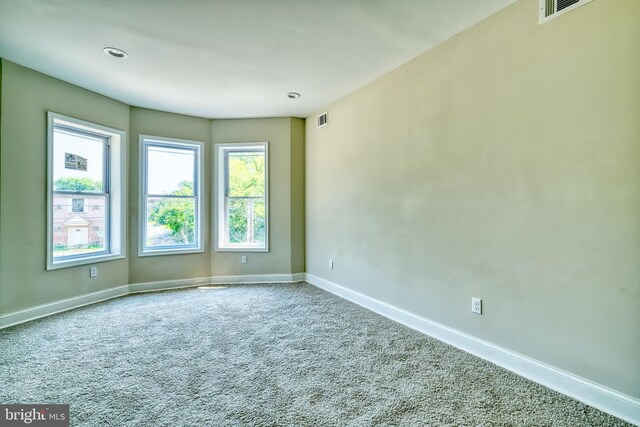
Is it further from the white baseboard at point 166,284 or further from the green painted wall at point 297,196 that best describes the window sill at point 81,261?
the green painted wall at point 297,196

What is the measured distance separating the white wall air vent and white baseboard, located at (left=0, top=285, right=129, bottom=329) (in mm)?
5270

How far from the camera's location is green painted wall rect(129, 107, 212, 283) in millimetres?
→ 4461

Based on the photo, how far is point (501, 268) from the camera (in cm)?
234

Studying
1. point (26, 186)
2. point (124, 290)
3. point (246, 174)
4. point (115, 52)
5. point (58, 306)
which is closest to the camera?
point (115, 52)

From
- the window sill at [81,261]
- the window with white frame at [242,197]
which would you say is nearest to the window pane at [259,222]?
the window with white frame at [242,197]

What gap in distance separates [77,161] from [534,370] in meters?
5.12

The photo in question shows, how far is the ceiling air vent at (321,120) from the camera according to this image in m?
4.55

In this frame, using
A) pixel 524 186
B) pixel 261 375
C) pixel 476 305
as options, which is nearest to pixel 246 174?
pixel 261 375

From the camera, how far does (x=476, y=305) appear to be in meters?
2.51

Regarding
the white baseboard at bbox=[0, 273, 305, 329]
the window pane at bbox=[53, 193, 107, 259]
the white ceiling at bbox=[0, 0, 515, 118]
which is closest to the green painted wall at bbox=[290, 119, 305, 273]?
the white baseboard at bbox=[0, 273, 305, 329]

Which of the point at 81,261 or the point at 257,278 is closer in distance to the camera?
the point at 81,261

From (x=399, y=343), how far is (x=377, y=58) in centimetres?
268

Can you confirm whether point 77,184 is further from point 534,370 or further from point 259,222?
point 534,370

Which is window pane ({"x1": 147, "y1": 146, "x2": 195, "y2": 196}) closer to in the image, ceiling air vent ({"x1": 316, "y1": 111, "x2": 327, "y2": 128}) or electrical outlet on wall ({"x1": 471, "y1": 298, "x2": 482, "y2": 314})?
ceiling air vent ({"x1": 316, "y1": 111, "x2": 327, "y2": 128})
